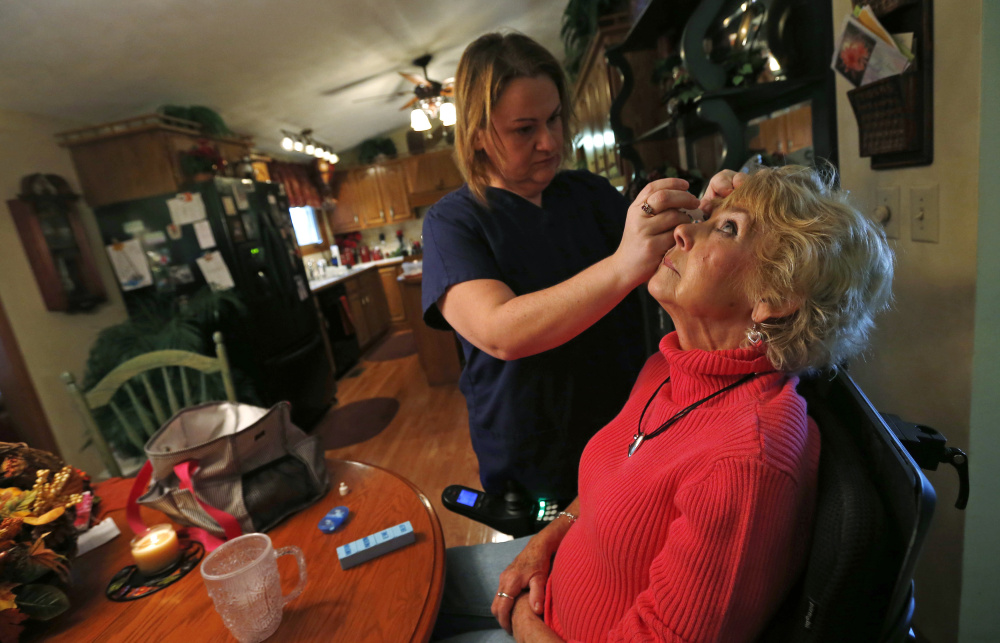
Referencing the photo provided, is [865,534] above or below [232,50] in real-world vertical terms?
below

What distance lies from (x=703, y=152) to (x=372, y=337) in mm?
4611

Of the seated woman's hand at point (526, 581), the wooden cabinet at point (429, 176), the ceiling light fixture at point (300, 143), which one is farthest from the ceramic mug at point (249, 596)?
the wooden cabinet at point (429, 176)

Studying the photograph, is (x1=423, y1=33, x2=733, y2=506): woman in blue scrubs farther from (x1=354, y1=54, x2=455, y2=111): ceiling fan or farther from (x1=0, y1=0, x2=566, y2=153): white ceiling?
(x1=354, y1=54, x2=455, y2=111): ceiling fan

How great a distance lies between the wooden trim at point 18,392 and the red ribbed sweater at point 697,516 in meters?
3.11

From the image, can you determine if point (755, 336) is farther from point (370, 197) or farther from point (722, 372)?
point (370, 197)

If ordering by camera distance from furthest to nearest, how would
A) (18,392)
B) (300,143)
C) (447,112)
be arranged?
(300,143)
(447,112)
(18,392)

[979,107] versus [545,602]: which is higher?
[979,107]

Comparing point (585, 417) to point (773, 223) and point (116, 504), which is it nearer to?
point (773, 223)

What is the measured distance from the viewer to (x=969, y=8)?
32.2 inches

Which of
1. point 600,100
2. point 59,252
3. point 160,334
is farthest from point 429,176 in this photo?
point 59,252

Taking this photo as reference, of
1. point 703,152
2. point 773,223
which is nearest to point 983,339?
point 773,223

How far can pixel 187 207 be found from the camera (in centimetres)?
330

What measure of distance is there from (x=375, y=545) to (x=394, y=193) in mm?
6975

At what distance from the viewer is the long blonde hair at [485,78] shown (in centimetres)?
100
